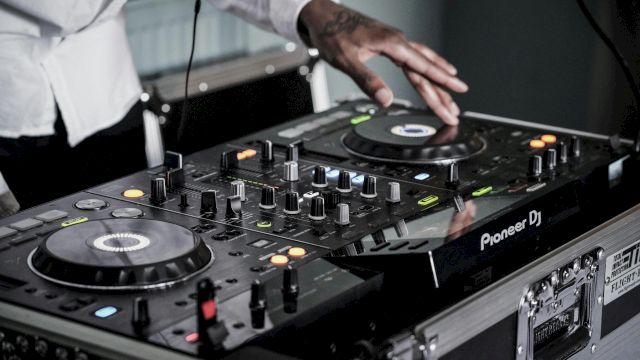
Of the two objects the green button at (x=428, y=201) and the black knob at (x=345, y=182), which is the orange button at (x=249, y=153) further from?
the green button at (x=428, y=201)

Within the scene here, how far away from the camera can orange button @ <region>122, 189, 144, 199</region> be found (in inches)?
66.2

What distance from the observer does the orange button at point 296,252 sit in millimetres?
1468

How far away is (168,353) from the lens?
1192mm

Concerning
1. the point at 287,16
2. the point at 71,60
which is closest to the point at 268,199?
the point at 287,16

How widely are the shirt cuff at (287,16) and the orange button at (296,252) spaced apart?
0.74m

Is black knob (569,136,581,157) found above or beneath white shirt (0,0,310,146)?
beneath

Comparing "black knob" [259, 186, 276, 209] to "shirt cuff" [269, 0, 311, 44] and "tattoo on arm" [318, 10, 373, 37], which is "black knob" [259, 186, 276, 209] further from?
"shirt cuff" [269, 0, 311, 44]

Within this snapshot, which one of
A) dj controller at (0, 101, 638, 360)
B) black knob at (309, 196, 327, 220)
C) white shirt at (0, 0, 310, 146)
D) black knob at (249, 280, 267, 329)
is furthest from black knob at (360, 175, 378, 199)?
white shirt at (0, 0, 310, 146)

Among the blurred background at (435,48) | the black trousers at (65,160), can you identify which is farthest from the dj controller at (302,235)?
the blurred background at (435,48)

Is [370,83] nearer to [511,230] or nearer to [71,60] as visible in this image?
[511,230]

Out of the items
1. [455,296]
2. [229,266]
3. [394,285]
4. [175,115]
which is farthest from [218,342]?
[175,115]

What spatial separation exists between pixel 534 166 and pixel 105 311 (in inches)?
32.5

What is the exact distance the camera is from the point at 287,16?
82.7 inches

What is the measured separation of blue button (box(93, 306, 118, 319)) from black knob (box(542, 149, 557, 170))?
864 mm
